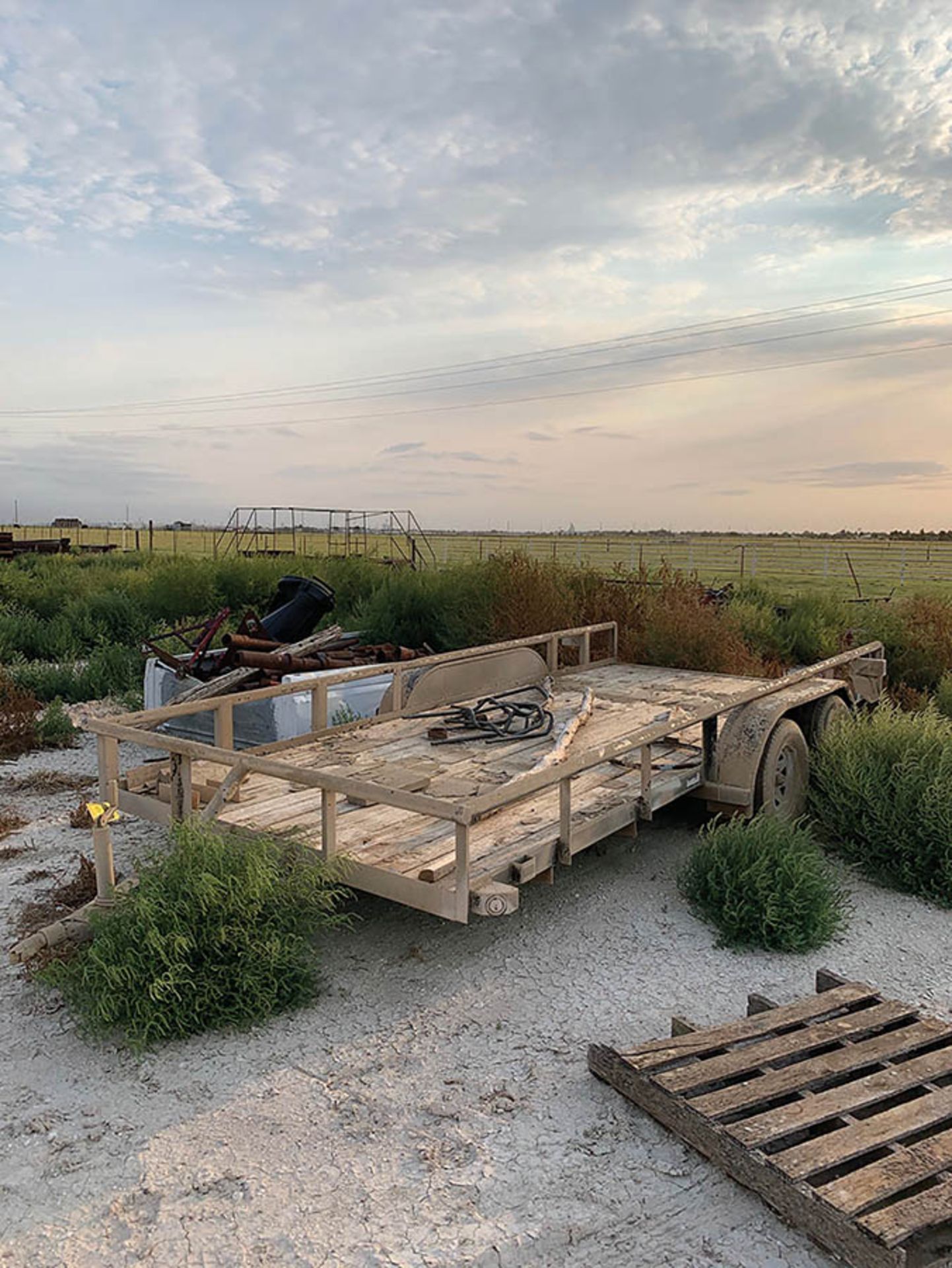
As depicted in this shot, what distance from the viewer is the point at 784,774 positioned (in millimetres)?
6746

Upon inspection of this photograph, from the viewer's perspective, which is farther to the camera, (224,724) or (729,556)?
(729,556)

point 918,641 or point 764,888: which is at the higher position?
point 918,641

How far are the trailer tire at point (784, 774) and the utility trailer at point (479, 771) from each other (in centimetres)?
2

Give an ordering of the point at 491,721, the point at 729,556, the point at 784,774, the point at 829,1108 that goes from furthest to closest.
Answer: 1. the point at 729,556
2. the point at 491,721
3. the point at 784,774
4. the point at 829,1108

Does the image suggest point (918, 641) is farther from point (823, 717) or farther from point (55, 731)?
point (55, 731)

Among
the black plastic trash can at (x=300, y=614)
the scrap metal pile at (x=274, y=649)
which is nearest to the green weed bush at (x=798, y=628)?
the scrap metal pile at (x=274, y=649)

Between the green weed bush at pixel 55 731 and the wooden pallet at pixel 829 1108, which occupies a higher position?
the green weed bush at pixel 55 731

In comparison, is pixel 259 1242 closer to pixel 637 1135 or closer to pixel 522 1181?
pixel 522 1181

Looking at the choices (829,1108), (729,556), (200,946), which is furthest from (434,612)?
(729,556)

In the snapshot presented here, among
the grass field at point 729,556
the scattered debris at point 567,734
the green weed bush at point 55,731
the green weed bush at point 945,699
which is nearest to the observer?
the scattered debris at point 567,734

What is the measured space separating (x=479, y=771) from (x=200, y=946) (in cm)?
227

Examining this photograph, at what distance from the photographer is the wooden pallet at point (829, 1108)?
301 centimetres

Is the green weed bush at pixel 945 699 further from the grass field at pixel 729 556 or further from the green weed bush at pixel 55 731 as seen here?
the grass field at pixel 729 556

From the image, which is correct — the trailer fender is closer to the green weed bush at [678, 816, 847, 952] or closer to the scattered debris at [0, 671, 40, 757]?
the green weed bush at [678, 816, 847, 952]
